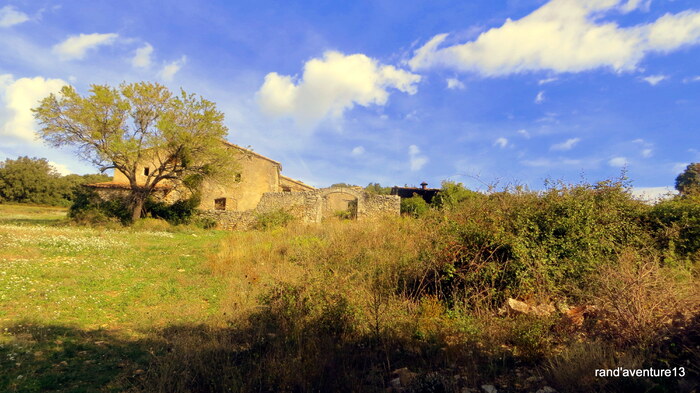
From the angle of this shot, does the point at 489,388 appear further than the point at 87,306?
No

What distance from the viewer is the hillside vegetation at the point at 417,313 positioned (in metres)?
3.87

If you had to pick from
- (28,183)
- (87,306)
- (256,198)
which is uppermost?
(28,183)

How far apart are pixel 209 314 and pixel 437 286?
163 inches

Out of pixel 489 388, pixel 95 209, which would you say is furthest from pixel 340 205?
pixel 489 388

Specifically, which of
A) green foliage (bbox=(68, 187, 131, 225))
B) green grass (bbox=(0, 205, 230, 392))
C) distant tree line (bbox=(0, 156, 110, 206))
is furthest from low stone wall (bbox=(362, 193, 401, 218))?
distant tree line (bbox=(0, 156, 110, 206))

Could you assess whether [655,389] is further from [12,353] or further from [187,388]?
[12,353]

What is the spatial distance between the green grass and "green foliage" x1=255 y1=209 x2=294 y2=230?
24.6 ft

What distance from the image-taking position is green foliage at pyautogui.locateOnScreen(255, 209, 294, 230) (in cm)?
2014

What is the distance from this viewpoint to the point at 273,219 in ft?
67.5

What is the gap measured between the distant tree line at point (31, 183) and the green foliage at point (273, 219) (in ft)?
97.9

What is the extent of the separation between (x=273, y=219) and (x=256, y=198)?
8.53 metres

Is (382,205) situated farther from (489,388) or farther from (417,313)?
(489,388)

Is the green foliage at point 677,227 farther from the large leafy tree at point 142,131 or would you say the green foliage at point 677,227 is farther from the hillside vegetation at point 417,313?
the large leafy tree at point 142,131

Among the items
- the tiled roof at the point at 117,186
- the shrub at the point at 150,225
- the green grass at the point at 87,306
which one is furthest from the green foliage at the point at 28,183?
the green grass at the point at 87,306
